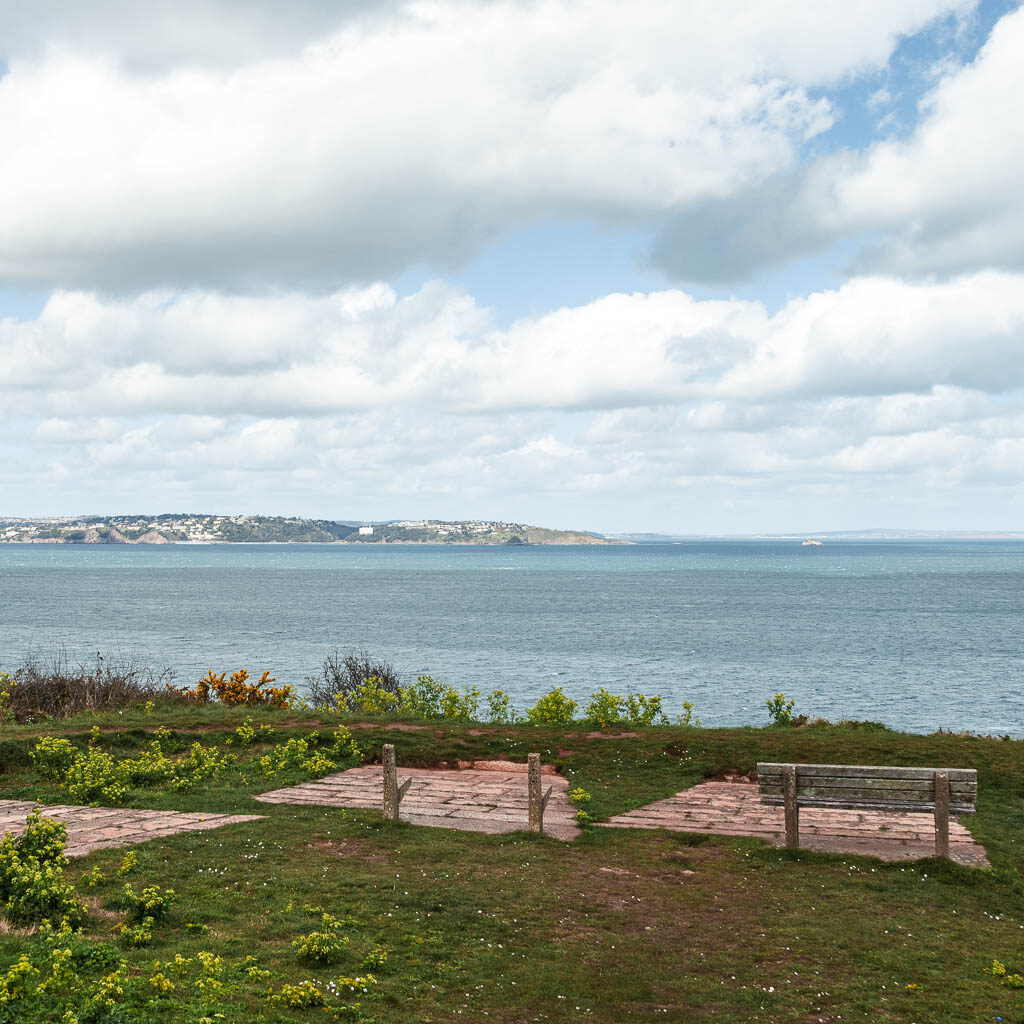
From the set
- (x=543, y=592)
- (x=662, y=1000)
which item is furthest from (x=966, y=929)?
(x=543, y=592)

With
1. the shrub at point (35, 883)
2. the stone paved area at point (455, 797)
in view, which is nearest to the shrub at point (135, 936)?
the shrub at point (35, 883)

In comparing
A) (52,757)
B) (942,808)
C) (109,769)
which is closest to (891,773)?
(942,808)

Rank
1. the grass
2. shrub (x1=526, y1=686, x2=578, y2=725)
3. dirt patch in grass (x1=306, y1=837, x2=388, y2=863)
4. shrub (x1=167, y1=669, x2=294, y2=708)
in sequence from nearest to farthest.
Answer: the grass
dirt patch in grass (x1=306, y1=837, x2=388, y2=863)
shrub (x1=526, y1=686, x2=578, y2=725)
shrub (x1=167, y1=669, x2=294, y2=708)

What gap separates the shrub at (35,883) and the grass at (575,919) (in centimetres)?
23

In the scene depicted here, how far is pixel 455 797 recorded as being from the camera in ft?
42.7

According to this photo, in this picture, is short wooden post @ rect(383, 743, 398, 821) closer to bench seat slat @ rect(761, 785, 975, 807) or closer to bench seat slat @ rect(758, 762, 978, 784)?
bench seat slat @ rect(761, 785, 975, 807)

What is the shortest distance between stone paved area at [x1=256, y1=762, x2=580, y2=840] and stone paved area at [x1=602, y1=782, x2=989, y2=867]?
1166 mm

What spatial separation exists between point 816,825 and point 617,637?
5132 cm

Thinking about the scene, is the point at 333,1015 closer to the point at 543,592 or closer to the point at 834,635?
the point at 834,635

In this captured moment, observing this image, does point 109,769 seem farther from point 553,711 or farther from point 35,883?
point 553,711

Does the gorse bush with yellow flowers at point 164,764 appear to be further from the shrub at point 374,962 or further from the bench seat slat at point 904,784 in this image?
the bench seat slat at point 904,784

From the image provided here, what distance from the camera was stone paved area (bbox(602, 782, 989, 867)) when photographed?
1061 centimetres

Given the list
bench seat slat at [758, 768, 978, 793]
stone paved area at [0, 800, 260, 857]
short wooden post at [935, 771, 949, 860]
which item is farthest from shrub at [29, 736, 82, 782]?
short wooden post at [935, 771, 949, 860]

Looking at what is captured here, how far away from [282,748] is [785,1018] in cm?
1034
